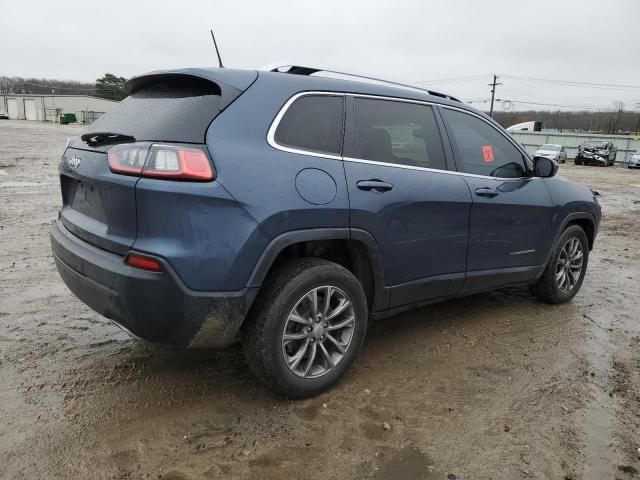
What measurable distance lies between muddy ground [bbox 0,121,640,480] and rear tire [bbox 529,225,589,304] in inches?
11.1

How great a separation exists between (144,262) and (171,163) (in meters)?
0.48

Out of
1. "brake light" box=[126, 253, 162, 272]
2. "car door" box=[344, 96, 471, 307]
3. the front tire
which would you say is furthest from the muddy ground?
Answer: "brake light" box=[126, 253, 162, 272]

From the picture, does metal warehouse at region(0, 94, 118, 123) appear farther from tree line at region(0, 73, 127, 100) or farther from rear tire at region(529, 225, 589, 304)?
rear tire at region(529, 225, 589, 304)

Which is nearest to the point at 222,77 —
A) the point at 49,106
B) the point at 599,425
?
the point at 599,425

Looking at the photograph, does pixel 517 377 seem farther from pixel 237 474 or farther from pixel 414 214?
pixel 237 474

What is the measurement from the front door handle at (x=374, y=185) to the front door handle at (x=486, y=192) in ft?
3.03

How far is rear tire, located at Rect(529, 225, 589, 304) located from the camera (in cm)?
462

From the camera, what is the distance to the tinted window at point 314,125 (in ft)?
9.20

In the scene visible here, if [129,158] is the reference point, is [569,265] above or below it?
below

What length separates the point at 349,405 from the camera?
116 inches

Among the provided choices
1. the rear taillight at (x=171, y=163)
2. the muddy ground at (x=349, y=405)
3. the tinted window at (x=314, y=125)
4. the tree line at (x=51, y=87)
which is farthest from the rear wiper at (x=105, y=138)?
the tree line at (x=51, y=87)

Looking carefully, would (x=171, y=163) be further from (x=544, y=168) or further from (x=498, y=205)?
(x=544, y=168)

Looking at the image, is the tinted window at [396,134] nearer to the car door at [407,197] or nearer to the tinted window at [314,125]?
the car door at [407,197]

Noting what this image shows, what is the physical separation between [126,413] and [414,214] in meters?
2.01
